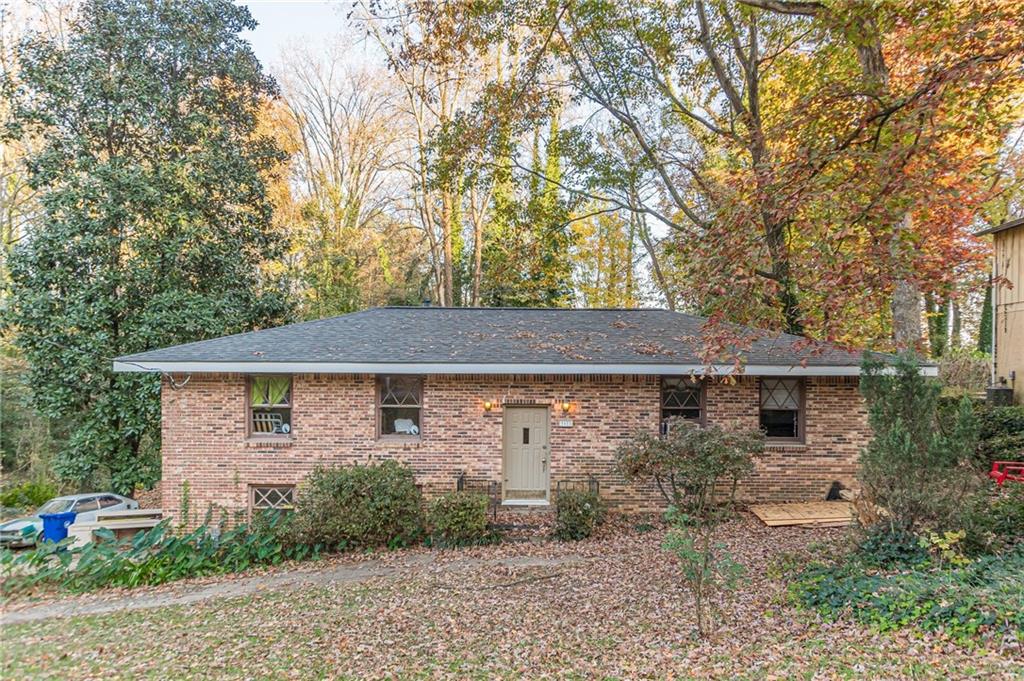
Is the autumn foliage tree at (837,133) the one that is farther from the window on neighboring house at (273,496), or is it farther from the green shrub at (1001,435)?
the window on neighboring house at (273,496)

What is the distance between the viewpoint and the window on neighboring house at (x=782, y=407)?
10.8 meters

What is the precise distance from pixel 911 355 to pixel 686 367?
364 cm

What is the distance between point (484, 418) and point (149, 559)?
6109mm

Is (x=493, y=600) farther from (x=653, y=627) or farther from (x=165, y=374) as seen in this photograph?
(x=165, y=374)

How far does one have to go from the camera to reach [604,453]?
10625 millimetres

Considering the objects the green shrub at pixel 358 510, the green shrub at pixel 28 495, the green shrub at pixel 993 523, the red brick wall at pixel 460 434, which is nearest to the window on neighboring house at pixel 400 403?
the red brick wall at pixel 460 434

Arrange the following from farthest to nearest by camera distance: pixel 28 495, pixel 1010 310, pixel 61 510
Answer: pixel 28 495 → pixel 1010 310 → pixel 61 510

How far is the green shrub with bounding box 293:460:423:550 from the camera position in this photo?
9.23 meters

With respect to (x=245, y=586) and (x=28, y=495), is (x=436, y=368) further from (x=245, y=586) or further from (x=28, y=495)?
(x=28, y=495)

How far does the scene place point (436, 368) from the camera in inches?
396

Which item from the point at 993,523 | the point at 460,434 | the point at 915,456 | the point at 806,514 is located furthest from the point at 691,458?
the point at 460,434

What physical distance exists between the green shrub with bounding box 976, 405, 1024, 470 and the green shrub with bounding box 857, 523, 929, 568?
22.9 ft

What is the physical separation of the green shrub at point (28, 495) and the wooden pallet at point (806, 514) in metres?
19.6

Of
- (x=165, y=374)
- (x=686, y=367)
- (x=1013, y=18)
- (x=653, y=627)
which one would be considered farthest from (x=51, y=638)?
(x=1013, y=18)
